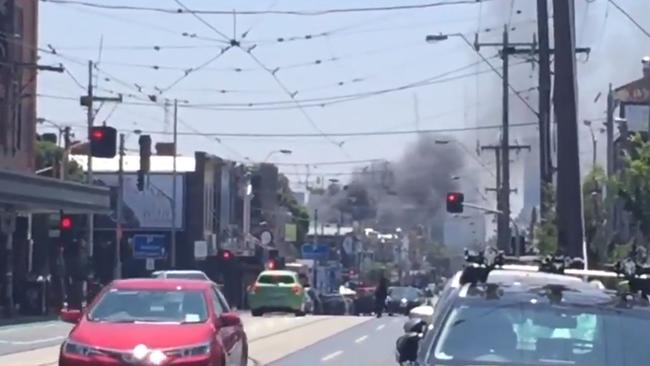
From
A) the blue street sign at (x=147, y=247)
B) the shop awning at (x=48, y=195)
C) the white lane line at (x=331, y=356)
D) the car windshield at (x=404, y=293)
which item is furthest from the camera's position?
the blue street sign at (x=147, y=247)

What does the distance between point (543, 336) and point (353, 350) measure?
2179 centimetres

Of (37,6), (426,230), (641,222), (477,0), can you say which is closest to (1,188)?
(37,6)

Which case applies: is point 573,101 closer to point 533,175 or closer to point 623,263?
point 623,263

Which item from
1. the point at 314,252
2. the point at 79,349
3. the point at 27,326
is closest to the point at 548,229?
the point at 27,326

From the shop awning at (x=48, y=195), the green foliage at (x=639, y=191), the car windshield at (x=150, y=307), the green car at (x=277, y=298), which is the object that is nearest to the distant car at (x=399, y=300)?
the green car at (x=277, y=298)

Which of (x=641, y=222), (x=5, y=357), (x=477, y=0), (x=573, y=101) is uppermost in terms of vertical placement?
(x=477, y=0)

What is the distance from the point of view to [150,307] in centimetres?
2002

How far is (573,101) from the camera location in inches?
993

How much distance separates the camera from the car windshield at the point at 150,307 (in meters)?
19.7

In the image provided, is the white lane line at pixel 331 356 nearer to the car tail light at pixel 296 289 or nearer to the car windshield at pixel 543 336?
the car windshield at pixel 543 336

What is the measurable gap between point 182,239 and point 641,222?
64267mm

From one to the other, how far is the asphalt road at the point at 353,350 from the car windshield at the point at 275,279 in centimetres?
1448

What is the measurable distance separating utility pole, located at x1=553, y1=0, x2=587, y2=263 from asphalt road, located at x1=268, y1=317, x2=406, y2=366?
15.8ft

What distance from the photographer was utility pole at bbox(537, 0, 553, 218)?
120ft
